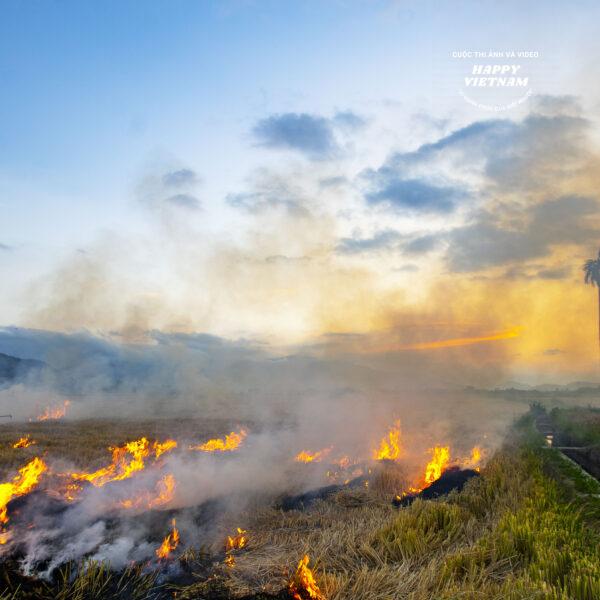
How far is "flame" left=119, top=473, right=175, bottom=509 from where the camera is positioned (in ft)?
37.1

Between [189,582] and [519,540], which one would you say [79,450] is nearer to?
[189,582]

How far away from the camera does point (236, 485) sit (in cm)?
1452

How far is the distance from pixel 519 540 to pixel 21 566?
26.2 ft

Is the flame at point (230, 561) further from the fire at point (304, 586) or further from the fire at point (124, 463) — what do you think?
the fire at point (124, 463)

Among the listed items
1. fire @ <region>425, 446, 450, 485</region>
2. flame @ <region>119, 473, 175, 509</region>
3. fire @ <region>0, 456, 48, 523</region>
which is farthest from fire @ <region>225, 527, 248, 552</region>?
fire @ <region>425, 446, 450, 485</region>

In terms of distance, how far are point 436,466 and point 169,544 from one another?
9.87 metres

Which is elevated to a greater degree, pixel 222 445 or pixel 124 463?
pixel 124 463

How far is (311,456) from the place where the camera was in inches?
753

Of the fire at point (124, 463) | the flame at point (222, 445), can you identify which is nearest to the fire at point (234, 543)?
the fire at point (124, 463)

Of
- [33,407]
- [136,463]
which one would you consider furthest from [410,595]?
[33,407]

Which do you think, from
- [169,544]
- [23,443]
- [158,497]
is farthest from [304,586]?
[23,443]

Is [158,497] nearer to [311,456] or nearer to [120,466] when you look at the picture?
[120,466]

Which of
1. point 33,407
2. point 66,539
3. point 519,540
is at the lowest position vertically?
point 33,407

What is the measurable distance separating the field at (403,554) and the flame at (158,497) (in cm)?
168
